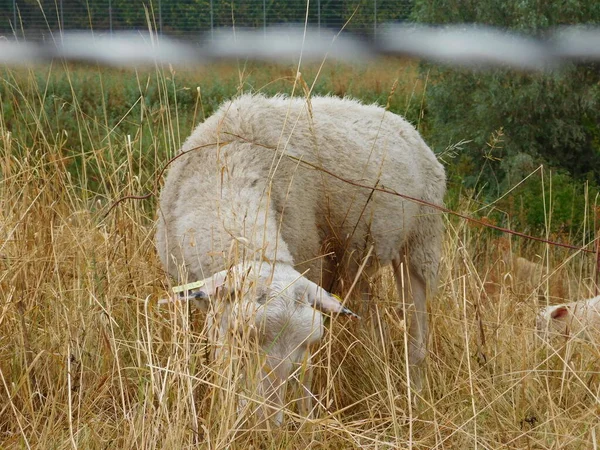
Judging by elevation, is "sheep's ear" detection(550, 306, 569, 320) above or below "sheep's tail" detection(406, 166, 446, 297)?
below

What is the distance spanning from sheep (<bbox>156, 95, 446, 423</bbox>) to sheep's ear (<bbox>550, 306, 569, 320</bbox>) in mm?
614

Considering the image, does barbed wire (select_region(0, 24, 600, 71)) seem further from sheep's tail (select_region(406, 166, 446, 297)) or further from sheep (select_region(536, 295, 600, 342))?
sheep (select_region(536, 295, 600, 342))

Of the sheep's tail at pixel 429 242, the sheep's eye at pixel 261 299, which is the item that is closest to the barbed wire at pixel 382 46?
the sheep's tail at pixel 429 242

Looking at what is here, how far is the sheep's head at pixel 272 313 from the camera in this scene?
3105 millimetres

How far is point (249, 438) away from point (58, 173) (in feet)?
6.69

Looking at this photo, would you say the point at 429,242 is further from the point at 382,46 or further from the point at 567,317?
the point at 382,46

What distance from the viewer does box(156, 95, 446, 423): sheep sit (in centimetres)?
326

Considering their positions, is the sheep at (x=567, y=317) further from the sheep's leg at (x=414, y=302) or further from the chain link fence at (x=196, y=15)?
the chain link fence at (x=196, y=15)

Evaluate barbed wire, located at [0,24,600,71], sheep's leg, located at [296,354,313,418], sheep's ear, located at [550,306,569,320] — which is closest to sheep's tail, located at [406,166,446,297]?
sheep's ear, located at [550,306,569,320]

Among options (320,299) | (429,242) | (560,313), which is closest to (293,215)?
(320,299)

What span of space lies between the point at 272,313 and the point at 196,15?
21.3ft

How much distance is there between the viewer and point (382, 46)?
7.92 m

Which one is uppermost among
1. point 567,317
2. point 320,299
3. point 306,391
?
point 320,299

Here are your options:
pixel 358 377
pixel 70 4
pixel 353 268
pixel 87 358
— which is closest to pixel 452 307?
pixel 353 268
